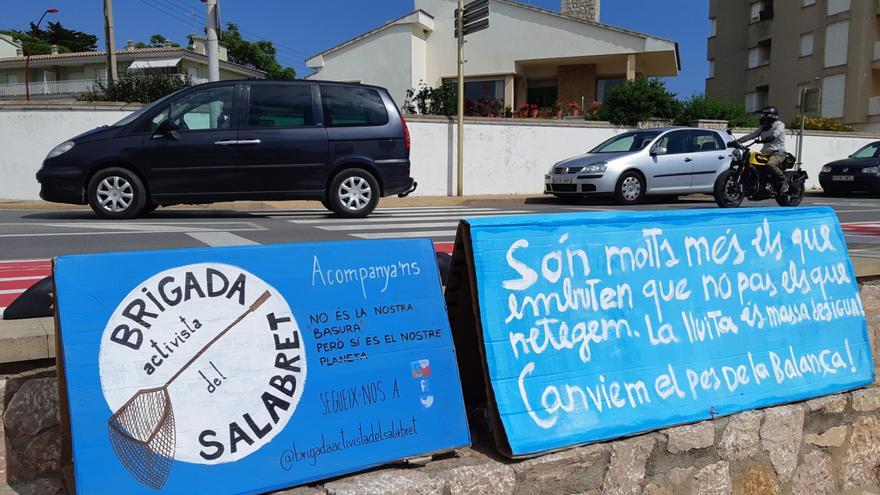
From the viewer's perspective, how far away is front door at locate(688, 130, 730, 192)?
45.5 feet

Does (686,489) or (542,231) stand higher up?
(542,231)

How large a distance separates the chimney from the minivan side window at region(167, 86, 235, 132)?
25862mm

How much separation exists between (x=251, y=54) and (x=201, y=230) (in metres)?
65.4

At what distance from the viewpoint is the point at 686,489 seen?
9.56ft

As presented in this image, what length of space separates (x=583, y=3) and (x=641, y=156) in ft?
69.4

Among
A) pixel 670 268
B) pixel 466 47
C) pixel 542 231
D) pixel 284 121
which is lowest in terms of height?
pixel 670 268

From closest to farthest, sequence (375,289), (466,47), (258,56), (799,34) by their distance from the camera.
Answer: (375,289)
(466,47)
(799,34)
(258,56)

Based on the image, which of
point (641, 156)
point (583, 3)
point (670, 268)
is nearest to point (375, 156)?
point (641, 156)

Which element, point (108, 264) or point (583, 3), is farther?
point (583, 3)

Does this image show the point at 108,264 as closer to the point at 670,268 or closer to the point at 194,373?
the point at 194,373

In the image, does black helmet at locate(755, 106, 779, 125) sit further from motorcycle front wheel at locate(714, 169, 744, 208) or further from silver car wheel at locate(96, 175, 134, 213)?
silver car wheel at locate(96, 175, 134, 213)

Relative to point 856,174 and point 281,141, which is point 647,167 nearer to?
point 281,141

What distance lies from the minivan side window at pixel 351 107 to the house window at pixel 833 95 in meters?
37.5

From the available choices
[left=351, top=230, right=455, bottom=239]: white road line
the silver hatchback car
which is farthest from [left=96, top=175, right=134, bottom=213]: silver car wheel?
the silver hatchback car
